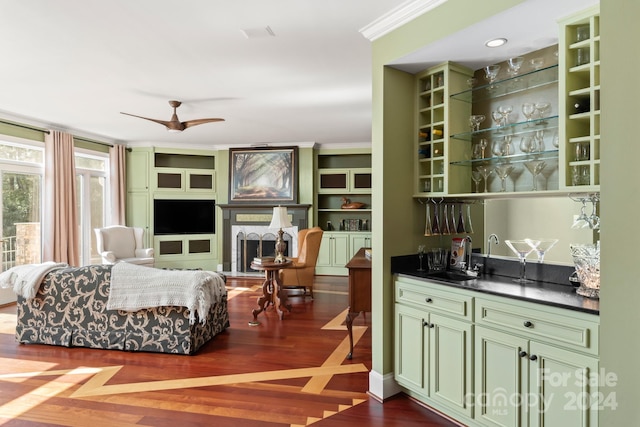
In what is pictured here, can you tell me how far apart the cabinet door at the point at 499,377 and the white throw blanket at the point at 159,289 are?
2293 millimetres

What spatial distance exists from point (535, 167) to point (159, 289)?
321 centimetres

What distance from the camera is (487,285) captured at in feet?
7.98

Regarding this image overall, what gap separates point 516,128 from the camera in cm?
262

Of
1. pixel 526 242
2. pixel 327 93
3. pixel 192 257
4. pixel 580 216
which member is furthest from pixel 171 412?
pixel 192 257

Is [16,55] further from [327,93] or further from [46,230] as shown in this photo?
[46,230]

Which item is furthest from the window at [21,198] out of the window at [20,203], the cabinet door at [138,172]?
the cabinet door at [138,172]

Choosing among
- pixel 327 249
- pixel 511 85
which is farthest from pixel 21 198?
pixel 511 85

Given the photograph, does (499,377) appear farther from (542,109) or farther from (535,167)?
(542,109)

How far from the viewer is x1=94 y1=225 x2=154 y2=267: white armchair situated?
6.64m

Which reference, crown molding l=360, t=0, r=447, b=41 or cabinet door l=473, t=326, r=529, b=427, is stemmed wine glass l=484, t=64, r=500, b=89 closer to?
crown molding l=360, t=0, r=447, b=41

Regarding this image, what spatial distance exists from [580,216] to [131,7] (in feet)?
10.4

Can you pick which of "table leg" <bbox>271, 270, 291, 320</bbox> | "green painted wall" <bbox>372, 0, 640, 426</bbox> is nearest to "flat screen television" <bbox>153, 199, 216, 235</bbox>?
"table leg" <bbox>271, 270, 291, 320</bbox>

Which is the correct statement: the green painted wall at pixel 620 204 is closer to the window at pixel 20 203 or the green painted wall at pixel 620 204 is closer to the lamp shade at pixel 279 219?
the lamp shade at pixel 279 219

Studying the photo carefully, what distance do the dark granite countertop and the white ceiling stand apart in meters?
1.42
